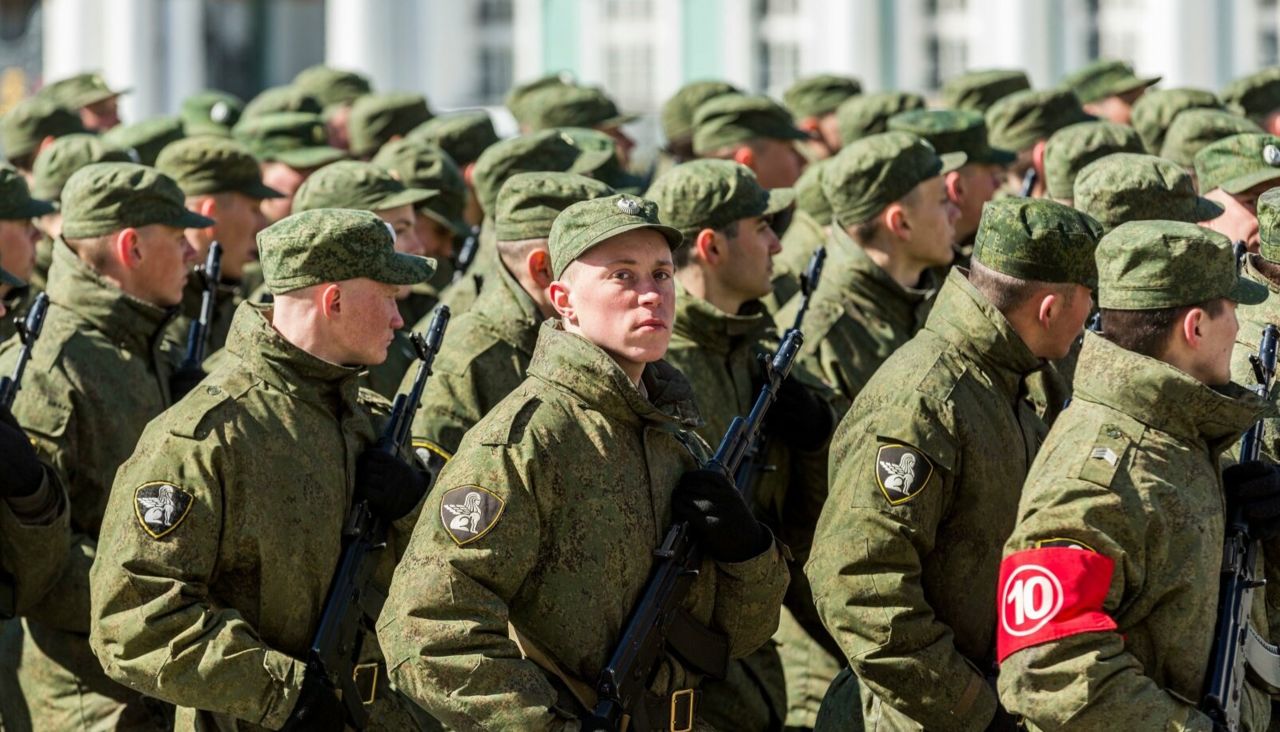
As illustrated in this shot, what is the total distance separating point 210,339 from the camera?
31.4 feet

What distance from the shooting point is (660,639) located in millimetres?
5758

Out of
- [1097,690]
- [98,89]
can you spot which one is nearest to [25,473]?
[1097,690]

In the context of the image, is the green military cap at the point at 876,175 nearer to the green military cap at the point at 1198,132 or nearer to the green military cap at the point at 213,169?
the green military cap at the point at 1198,132

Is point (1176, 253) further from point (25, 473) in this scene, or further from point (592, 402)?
point (25, 473)

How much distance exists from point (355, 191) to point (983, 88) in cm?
640

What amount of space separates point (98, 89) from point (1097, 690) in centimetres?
1095

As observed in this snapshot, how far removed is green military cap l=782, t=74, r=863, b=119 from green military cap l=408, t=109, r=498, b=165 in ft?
10.00

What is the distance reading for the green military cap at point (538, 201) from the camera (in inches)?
320

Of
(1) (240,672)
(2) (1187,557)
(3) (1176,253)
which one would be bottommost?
(1) (240,672)

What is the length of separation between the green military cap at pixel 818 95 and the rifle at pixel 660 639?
9524 millimetres

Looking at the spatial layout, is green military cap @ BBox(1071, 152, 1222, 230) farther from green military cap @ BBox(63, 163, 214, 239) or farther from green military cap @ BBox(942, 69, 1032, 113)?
green military cap @ BBox(942, 69, 1032, 113)

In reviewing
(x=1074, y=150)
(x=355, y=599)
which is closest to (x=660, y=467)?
(x=355, y=599)

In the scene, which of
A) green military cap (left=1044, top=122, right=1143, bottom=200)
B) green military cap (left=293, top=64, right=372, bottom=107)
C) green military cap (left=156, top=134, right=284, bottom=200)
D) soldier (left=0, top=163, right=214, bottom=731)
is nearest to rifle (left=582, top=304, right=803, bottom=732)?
soldier (left=0, top=163, right=214, bottom=731)

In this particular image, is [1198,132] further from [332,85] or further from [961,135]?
[332,85]
